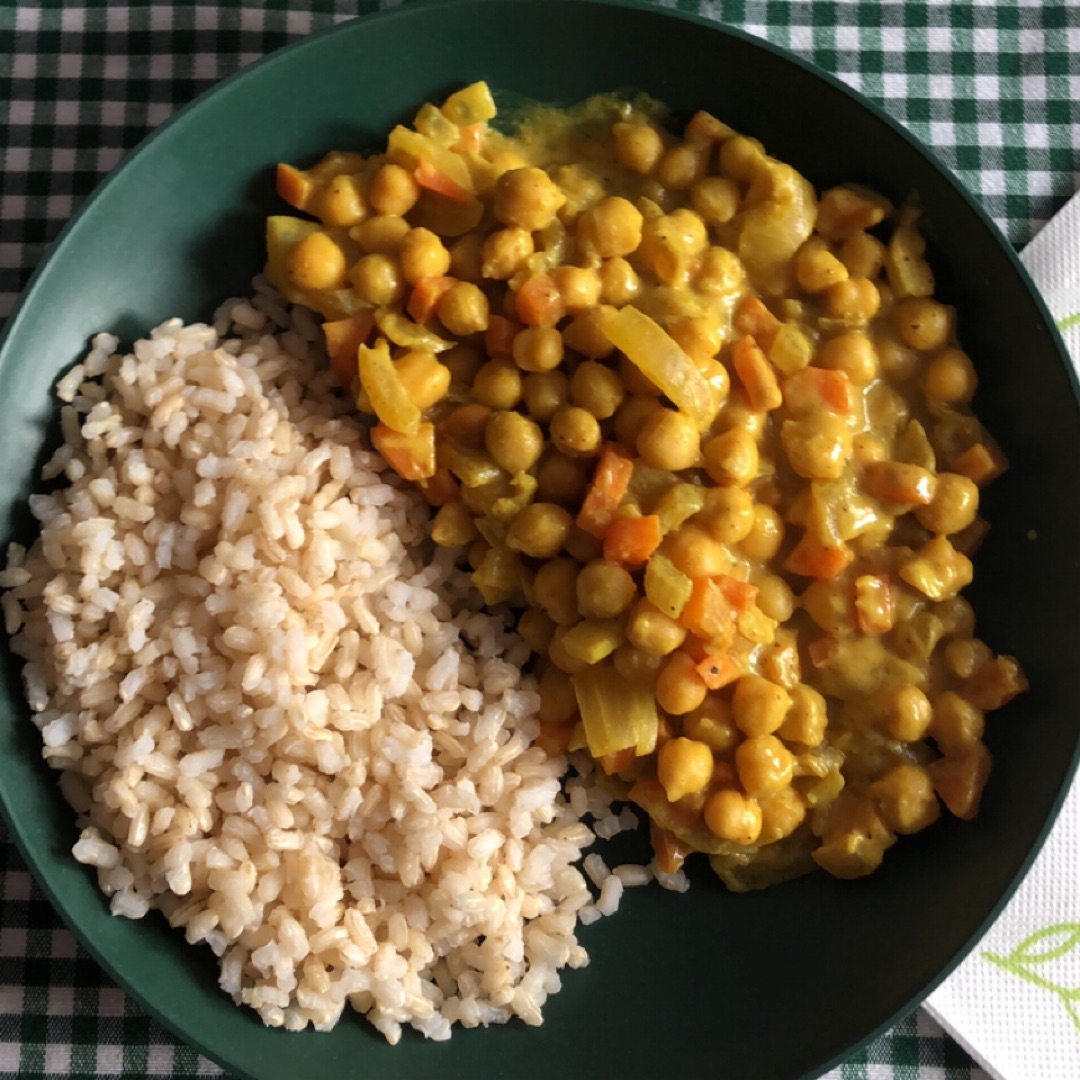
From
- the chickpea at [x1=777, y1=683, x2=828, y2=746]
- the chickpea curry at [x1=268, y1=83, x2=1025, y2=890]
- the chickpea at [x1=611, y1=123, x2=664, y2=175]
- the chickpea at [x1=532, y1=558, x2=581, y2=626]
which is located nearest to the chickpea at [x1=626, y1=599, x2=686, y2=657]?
the chickpea curry at [x1=268, y1=83, x2=1025, y2=890]

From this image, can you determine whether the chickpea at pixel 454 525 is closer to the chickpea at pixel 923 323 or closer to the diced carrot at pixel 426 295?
the diced carrot at pixel 426 295

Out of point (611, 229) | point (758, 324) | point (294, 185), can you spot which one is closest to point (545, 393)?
point (611, 229)

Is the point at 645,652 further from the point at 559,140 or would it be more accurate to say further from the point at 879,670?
the point at 559,140

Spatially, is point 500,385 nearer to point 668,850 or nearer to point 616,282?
point 616,282

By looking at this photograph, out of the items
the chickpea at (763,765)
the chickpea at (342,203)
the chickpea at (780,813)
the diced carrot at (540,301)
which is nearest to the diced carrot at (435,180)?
the chickpea at (342,203)

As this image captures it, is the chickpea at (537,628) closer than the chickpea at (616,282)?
No

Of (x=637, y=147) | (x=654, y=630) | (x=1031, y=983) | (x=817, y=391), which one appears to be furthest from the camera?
(x=1031, y=983)

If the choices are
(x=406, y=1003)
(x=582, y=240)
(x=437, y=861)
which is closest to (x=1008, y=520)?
(x=582, y=240)
